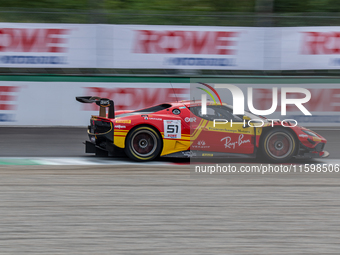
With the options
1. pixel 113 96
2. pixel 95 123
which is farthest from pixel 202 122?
pixel 113 96

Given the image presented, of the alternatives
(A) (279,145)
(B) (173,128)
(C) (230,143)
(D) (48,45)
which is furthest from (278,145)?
(D) (48,45)

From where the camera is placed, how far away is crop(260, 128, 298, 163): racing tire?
6230 millimetres

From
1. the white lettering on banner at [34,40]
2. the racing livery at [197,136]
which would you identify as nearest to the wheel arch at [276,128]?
the racing livery at [197,136]

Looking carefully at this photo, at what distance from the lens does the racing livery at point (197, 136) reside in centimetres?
615

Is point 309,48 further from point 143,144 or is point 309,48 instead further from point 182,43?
point 143,144

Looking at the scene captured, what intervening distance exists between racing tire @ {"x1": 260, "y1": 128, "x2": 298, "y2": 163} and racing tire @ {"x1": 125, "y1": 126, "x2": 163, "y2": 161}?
1.61 metres

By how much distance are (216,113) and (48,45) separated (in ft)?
19.7

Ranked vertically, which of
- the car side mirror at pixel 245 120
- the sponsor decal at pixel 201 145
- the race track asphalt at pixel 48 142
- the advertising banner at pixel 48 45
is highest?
the advertising banner at pixel 48 45

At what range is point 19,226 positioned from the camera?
11.5ft

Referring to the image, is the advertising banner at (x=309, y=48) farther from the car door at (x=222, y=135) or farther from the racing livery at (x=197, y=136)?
the car door at (x=222, y=135)

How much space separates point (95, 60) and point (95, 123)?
176 inches

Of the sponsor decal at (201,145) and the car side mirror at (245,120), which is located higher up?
the car side mirror at (245,120)

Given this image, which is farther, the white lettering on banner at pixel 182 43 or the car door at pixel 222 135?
the white lettering on banner at pixel 182 43

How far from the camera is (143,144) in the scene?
638 cm
